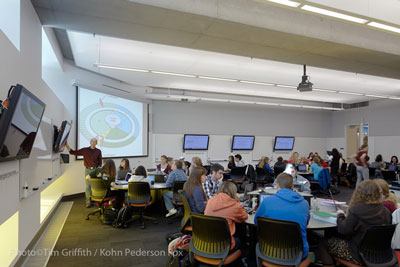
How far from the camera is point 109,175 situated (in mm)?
5672

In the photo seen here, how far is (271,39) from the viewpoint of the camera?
171 inches

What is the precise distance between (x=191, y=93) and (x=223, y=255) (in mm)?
8343

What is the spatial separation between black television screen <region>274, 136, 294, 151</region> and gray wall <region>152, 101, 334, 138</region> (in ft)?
0.94

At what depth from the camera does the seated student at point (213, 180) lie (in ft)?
13.8

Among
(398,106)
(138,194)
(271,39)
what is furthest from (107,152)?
(398,106)

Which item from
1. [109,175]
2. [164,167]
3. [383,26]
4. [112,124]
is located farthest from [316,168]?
[112,124]

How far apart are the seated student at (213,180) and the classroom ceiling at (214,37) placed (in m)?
2.09

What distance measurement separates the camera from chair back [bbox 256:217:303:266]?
241 cm

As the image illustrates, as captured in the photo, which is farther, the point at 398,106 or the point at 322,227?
the point at 398,106

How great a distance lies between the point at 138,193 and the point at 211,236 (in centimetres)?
278

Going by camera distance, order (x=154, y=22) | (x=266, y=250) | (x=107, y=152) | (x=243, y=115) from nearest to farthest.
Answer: (x=266, y=250) < (x=154, y=22) < (x=107, y=152) < (x=243, y=115)

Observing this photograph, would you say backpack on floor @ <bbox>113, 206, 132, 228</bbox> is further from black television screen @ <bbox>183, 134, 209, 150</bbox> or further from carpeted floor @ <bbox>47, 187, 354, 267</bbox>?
black television screen @ <bbox>183, 134, 209, 150</bbox>

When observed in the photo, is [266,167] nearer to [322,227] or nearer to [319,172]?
[319,172]

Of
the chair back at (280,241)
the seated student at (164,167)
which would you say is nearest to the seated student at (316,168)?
the seated student at (164,167)
